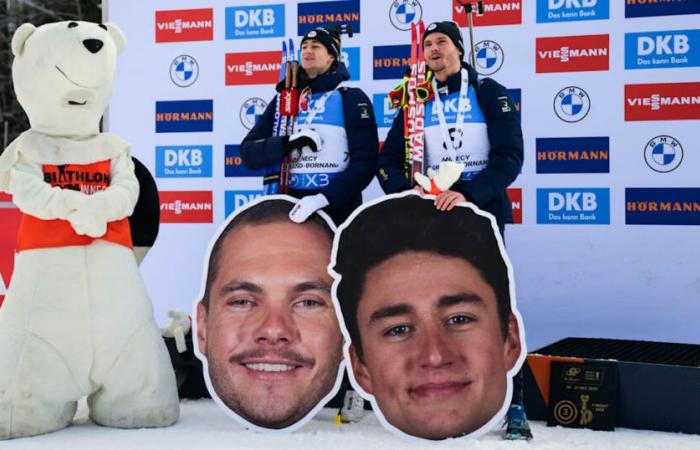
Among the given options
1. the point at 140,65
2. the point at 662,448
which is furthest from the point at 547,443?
the point at 140,65

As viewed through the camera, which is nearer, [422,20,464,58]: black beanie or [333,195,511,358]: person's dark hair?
[333,195,511,358]: person's dark hair

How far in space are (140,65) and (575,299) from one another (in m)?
2.76

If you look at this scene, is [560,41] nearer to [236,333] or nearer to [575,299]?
[575,299]

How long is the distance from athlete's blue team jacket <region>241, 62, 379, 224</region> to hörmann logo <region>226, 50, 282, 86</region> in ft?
4.31

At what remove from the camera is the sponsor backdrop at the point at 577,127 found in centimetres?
404

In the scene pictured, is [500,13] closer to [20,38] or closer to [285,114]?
[285,114]

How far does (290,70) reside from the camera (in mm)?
3434

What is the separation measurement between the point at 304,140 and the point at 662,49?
1.94 metres

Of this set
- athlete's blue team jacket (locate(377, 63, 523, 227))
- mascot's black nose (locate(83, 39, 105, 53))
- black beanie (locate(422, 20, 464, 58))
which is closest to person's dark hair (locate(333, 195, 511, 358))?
athlete's blue team jacket (locate(377, 63, 523, 227))

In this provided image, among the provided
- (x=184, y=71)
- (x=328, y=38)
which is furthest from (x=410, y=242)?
(x=184, y=71)

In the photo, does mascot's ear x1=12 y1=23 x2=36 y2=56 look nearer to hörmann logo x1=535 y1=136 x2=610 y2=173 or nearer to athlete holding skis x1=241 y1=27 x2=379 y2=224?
athlete holding skis x1=241 y1=27 x2=379 y2=224

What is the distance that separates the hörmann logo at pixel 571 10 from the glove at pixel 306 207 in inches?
67.8

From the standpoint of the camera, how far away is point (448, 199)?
2990 mm

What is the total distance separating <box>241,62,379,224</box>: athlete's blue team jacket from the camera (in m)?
3.27
